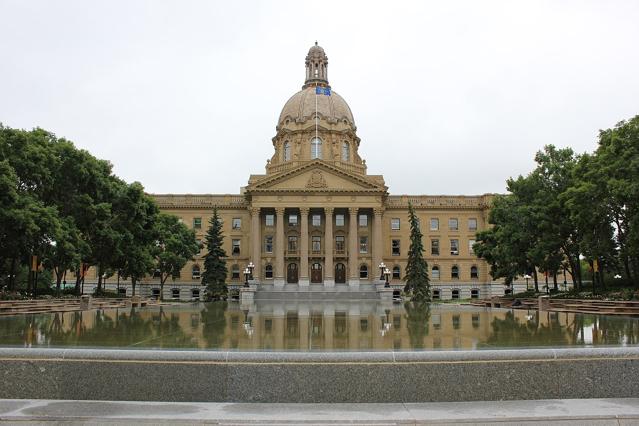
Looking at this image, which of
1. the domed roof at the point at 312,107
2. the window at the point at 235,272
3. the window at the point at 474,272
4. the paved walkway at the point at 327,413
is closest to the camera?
the paved walkway at the point at 327,413

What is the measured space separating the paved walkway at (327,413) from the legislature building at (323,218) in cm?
6181

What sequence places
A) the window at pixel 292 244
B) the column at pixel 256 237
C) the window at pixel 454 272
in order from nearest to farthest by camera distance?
the column at pixel 256 237, the window at pixel 292 244, the window at pixel 454 272

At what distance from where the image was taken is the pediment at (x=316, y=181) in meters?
73.1

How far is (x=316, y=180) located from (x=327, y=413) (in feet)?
217

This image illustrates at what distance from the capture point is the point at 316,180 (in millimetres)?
73312

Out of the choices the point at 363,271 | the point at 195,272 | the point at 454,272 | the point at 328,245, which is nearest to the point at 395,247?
the point at 363,271

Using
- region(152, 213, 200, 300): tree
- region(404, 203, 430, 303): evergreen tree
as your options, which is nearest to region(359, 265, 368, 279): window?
region(404, 203, 430, 303): evergreen tree

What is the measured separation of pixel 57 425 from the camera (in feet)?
23.5

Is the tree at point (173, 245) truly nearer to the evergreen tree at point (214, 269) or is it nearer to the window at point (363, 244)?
the evergreen tree at point (214, 269)

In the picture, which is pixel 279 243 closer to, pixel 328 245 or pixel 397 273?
pixel 328 245

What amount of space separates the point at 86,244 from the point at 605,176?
33.5m

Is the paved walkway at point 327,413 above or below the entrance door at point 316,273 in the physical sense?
below

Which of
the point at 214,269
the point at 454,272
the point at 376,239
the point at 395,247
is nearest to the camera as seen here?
the point at 214,269

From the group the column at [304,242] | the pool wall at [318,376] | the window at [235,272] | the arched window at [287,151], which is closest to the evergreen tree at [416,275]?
the column at [304,242]
